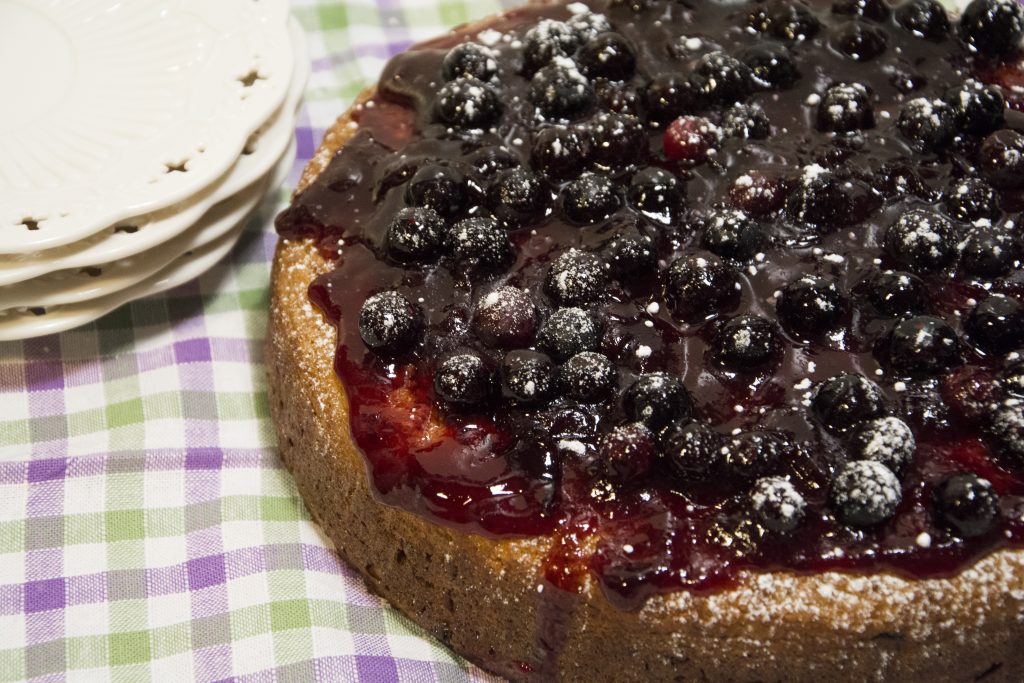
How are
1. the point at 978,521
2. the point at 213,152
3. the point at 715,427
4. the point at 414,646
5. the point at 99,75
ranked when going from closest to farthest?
1. the point at 978,521
2. the point at 715,427
3. the point at 414,646
4. the point at 213,152
5. the point at 99,75

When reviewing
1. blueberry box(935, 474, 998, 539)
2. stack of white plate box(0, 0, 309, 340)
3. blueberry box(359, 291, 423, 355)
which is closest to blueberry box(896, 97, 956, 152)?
blueberry box(935, 474, 998, 539)

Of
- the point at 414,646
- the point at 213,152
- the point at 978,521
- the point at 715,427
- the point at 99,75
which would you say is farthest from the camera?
the point at 99,75

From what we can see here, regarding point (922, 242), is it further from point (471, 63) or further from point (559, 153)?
point (471, 63)

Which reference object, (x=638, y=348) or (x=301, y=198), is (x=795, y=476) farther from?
(x=301, y=198)

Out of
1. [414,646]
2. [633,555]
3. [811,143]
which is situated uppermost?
[811,143]

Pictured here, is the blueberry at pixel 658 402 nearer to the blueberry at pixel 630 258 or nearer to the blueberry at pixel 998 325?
the blueberry at pixel 630 258

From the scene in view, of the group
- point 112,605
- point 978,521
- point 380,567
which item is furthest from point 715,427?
point 112,605

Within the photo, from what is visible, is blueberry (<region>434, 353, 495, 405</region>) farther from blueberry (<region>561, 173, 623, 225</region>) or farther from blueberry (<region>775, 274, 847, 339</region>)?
blueberry (<region>775, 274, 847, 339</region>)
